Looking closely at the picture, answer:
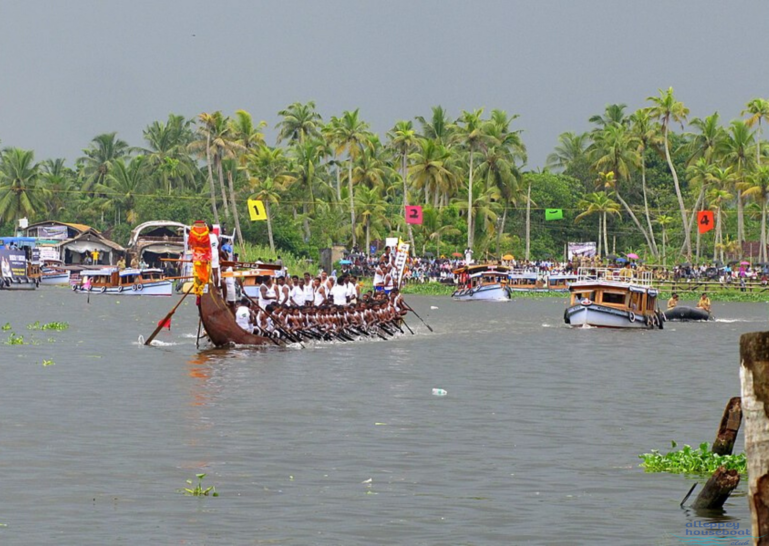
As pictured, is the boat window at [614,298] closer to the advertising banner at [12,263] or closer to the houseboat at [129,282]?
the houseboat at [129,282]

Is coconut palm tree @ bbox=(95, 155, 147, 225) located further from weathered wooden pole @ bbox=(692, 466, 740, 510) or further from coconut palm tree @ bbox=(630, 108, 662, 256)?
weathered wooden pole @ bbox=(692, 466, 740, 510)

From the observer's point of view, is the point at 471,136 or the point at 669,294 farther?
the point at 471,136

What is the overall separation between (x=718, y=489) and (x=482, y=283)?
80.5 m

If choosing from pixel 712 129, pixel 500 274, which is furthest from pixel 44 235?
pixel 712 129

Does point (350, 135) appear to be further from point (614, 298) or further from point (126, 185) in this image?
point (614, 298)

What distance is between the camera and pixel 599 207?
110m

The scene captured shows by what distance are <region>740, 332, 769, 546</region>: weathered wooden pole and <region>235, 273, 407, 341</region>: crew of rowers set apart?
92.0 feet

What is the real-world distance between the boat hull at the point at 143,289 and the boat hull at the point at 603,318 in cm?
4744

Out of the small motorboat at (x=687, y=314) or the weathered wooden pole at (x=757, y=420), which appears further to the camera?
the small motorboat at (x=687, y=314)

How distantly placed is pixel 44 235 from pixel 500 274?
1851 inches

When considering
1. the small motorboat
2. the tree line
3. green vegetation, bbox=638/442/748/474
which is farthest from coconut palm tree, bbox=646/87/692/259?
green vegetation, bbox=638/442/748/474

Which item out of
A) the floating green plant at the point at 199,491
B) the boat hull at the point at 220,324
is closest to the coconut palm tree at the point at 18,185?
the boat hull at the point at 220,324

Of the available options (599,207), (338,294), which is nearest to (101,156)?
(599,207)

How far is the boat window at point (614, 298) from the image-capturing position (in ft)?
177
